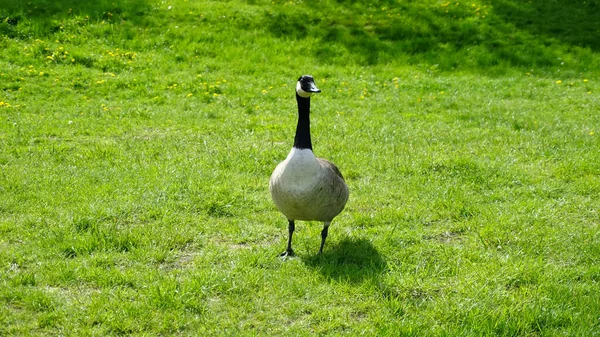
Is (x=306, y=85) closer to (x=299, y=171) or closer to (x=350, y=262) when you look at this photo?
(x=299, y=171)

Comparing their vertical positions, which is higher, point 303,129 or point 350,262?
point 303,129

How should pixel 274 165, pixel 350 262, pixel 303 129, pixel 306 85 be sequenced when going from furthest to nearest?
pixel 274 165 < pixel 350 262 < pixel 303 129 < pixel 306 85

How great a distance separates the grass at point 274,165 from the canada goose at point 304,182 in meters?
0.58

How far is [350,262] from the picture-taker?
6.46 metres

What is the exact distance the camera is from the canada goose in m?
6.12

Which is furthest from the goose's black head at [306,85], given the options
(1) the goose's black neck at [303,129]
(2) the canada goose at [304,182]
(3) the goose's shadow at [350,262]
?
(3) the goose's shadow at [350,262]

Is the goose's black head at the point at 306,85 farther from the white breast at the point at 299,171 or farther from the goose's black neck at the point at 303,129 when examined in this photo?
the white breast at the point at 299,171

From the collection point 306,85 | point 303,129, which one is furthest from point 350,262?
point 306,85

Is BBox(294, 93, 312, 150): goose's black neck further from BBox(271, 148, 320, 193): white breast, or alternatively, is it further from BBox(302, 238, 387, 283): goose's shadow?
BBox(302, 238, 387, 283): goose's shadow

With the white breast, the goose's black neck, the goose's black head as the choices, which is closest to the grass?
the white breast

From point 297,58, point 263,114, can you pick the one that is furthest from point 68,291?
point 297,58

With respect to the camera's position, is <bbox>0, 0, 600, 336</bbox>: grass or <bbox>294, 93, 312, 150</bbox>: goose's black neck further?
<bbox>294, 93, 312, 150</bbox>: goose's black neck

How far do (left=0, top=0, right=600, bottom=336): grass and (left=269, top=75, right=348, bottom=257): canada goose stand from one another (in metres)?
0.58

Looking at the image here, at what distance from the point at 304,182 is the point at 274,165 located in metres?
3.54
